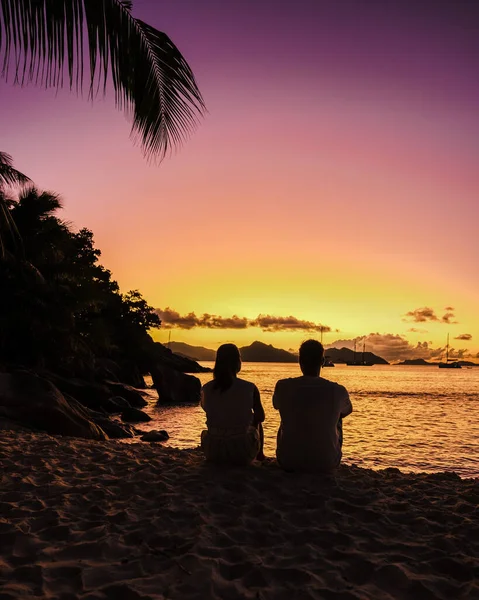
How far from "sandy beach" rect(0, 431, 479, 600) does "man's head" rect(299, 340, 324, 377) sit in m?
1.30

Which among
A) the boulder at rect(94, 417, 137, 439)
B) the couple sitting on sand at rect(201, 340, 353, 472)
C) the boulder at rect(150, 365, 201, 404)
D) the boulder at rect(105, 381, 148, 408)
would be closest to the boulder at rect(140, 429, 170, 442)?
the boulder at rect(94, 417, 137, 439)

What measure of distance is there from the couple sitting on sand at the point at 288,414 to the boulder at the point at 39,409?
23.2ft

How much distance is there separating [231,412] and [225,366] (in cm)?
60

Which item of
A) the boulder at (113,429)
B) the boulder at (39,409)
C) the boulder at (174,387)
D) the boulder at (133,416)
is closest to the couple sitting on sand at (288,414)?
the boulder at (39,409)

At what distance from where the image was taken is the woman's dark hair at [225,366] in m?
6.22

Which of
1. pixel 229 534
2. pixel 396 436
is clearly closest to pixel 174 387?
pixel 396 436

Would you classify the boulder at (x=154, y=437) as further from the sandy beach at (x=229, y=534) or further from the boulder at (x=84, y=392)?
the sandy beach at (x=229, y=534)

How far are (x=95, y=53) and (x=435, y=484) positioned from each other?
6.63 meters

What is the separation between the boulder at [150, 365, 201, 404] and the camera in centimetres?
3172

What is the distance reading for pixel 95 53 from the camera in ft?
15.4

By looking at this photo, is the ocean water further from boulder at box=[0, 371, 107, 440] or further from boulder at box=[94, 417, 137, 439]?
boulder at box=[0, 371, 107, 440]

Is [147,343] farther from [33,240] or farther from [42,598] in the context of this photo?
[42,598]

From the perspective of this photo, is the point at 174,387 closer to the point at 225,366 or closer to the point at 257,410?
the point at 257,410

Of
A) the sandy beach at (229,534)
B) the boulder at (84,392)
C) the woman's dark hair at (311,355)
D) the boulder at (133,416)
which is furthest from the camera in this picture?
the boulder at (84,392)
